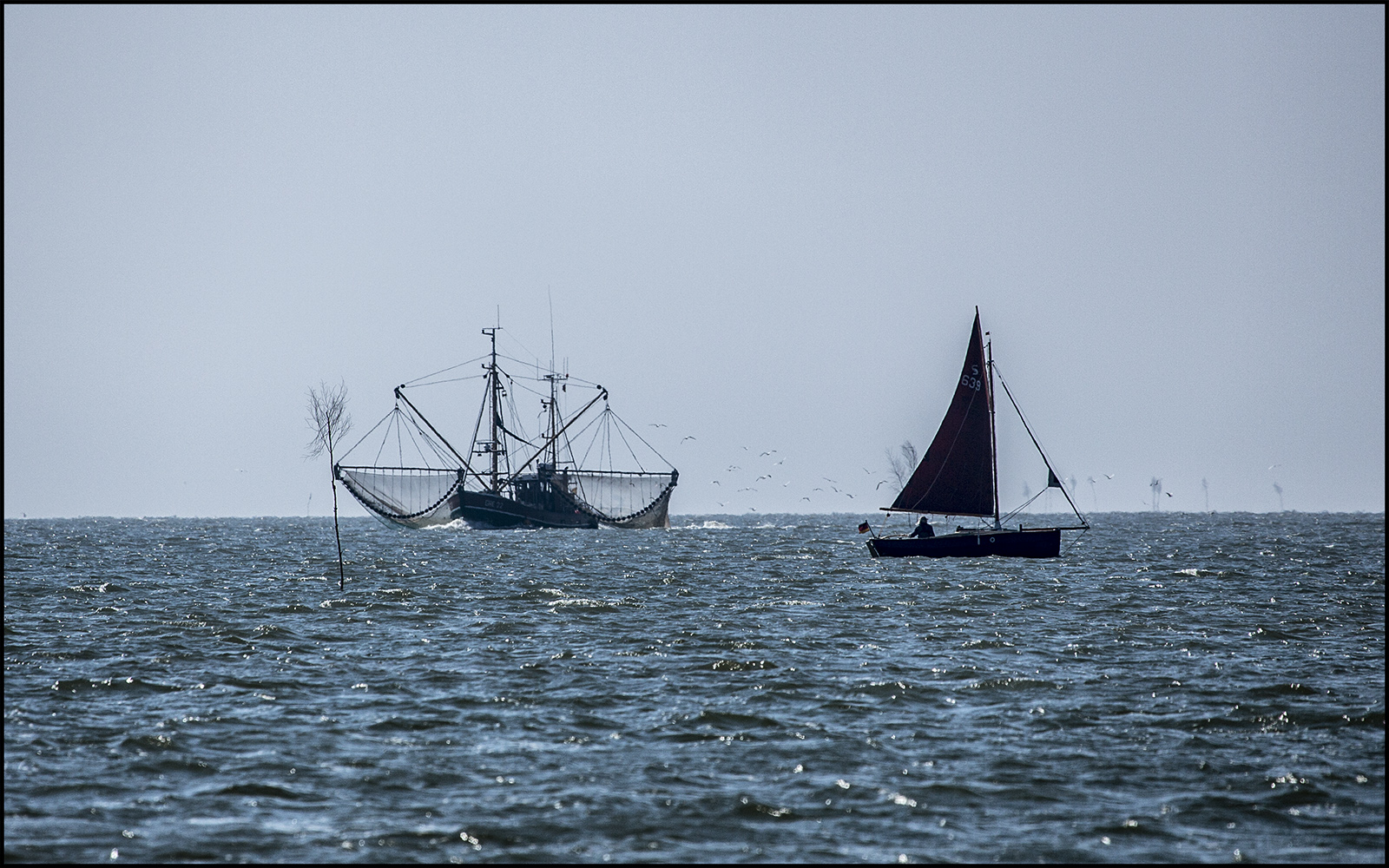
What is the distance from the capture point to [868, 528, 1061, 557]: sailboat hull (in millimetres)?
57469

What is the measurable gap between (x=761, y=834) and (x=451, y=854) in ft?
10.5

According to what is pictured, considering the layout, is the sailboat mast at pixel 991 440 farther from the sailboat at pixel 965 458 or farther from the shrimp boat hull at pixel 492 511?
the shrimp boat hull at pixel 492 511

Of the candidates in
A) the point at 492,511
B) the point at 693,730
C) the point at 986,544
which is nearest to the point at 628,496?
the point at 492,511

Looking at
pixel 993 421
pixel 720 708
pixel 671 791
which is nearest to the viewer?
pixel 671 791

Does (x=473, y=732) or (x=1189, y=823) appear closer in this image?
(x=1189, y=823)

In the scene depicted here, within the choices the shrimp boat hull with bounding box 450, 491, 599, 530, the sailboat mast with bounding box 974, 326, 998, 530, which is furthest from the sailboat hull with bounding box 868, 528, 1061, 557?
the shrimp boat hull with bounding box 450, 491, 599, 530

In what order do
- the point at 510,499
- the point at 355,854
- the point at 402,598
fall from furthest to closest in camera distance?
the point at 510,499, the point at 402,598, the point at 355,854

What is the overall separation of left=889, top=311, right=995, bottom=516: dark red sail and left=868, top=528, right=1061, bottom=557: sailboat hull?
2.31 metres

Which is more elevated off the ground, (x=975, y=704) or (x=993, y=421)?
(x=993, y=421)

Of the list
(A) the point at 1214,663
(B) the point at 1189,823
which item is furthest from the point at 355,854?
(A) the point at 1214,663

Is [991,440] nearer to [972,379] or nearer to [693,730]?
[972,379]

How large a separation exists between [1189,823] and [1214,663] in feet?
40.0

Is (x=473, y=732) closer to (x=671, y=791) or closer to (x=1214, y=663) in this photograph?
(x=671, y=791)

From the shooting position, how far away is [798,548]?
82.9 meters
